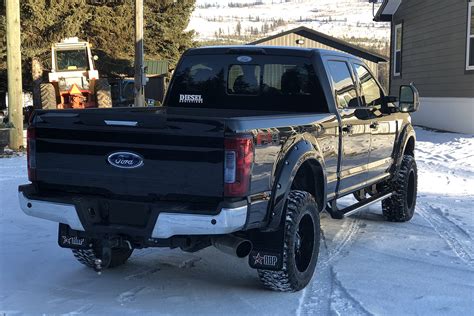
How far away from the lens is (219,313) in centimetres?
428

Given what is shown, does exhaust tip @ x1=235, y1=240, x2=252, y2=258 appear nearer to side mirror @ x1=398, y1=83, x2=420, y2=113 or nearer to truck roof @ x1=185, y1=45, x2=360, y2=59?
truck roof @ x1=185, y1=45, x2=360, y2=59

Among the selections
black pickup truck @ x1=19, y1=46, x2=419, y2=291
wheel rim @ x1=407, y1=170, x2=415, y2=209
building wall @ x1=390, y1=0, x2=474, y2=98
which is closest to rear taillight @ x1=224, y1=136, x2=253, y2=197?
black pickup truck @ x1=19, y1=46, x2=419, y2=291

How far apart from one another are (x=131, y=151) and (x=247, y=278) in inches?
67.1

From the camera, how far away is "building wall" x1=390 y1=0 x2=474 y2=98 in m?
16.6

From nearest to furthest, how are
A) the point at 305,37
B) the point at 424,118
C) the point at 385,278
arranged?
the point at 385,278 < the point at 424,118 < the point at 305,37

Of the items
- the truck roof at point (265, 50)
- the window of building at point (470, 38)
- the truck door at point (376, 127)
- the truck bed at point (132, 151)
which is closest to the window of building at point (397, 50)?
the window of building at point (470, 38)

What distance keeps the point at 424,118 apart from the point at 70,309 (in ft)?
56.3

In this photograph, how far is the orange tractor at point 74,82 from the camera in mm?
19750

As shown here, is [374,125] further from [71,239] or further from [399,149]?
[71,239]

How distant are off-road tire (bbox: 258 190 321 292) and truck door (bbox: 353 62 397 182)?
1.79m

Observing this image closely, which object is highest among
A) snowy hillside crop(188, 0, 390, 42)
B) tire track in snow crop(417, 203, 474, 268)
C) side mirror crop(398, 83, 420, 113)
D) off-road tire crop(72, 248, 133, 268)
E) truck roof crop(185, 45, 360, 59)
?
snowy hillside crop(188, 0, 390, 42)

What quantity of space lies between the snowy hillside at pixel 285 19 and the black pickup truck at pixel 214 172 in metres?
54.3

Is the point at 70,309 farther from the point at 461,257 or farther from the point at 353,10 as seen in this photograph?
the point at 353,10

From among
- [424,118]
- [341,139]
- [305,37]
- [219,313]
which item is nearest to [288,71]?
[341,139]
